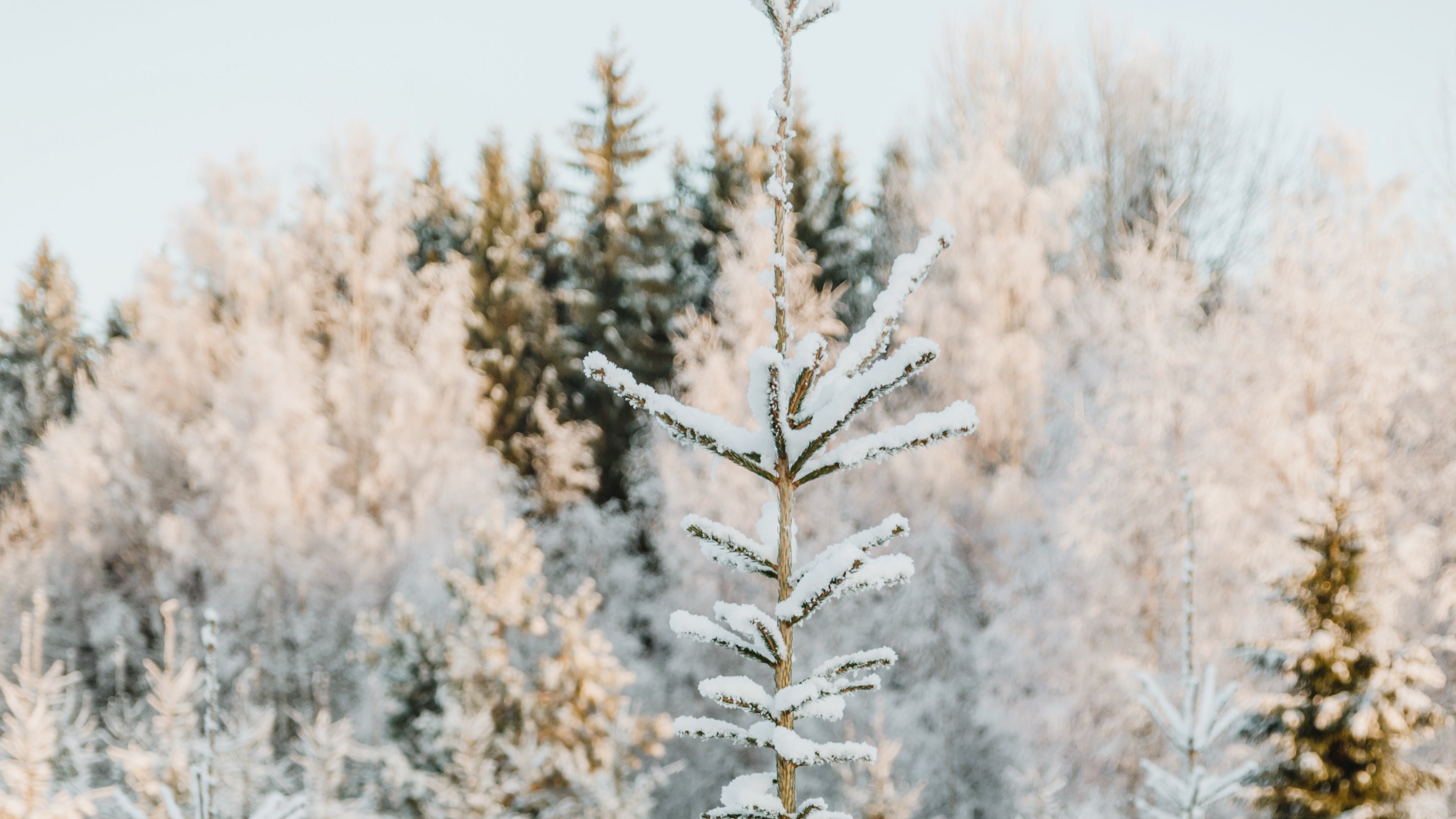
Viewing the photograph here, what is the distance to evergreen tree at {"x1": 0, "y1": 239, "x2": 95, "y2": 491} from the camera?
102 feet

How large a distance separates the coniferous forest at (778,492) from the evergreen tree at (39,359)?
31.2ft

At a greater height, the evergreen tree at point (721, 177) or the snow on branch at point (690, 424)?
the evergreen tree at point (721, 177)

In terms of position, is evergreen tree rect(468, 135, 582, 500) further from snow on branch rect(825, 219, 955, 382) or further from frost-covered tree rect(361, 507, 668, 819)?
snow on branch rect(825, 219, 955, 382)

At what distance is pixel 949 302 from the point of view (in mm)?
14984

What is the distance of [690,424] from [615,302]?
20.4 meters

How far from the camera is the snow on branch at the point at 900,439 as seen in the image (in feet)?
4.94

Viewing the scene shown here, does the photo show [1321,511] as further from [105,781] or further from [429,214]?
[429,214]

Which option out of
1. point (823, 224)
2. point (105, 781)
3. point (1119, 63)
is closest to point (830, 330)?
point (823, 224)

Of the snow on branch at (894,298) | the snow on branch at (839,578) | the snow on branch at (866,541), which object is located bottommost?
the snow on branch at (839,578)

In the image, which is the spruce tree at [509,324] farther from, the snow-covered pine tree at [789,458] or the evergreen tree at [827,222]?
the snow-covered pine tree at [789,458]

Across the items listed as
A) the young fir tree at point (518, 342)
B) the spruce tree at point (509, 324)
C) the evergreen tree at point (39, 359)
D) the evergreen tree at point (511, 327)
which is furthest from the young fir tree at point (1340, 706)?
the evergreen tree at point (39, 359)

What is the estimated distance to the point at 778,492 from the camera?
166 centimetres

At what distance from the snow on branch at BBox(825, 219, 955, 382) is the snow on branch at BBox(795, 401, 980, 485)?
0.14m

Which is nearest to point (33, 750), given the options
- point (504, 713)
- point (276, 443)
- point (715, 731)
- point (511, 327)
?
point (504, 713)
